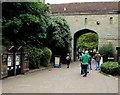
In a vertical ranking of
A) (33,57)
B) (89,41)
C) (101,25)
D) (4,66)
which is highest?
(101,25)

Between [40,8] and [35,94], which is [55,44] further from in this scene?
[35,94]

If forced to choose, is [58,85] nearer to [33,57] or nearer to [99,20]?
[33,57]

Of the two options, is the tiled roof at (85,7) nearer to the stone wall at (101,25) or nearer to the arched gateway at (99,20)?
the arched gateway at (99,20)

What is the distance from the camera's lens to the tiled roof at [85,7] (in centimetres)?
2719

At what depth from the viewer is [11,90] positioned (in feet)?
23.6

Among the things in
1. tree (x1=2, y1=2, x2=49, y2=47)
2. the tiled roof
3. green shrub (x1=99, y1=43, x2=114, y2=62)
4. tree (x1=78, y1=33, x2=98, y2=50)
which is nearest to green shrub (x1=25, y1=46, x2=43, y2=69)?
tree (x1=2, y1=2, x2=49, y2=47)

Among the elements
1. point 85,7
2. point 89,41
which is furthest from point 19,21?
point 89,41

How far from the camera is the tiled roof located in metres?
27.2

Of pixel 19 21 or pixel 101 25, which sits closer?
pixel 19 21

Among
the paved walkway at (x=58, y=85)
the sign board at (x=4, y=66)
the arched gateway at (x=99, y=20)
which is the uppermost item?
the arched gateway at (x=99, y=20)

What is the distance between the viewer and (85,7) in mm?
28016

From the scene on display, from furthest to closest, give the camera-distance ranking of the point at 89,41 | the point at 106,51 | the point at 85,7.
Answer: the point at 89,41 → the point at 85,7 → the point at 106,51

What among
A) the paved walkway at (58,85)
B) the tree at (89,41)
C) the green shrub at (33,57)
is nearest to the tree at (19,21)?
the green shrub at (33,57)

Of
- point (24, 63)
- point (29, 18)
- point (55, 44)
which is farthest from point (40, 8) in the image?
point (55, 44)
